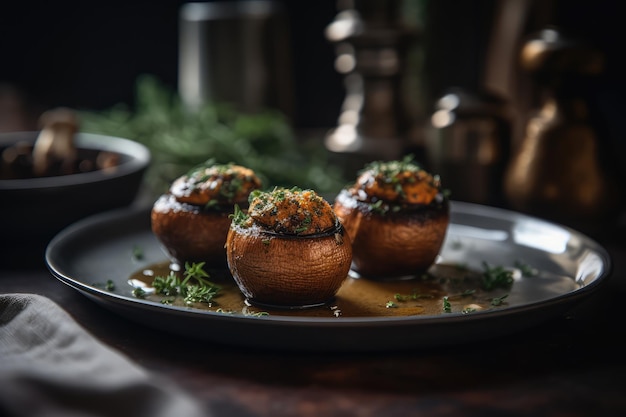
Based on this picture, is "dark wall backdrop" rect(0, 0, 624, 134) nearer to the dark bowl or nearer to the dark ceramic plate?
the dark bowl

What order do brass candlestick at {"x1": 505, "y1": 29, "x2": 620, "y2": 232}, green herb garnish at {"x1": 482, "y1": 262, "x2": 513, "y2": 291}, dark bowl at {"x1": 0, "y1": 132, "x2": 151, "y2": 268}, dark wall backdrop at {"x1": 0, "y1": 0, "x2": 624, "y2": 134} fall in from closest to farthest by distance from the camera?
green herb garnish at {"x1": 482, "y1": 262, "x2": 513, "y2": 291} < dark bowl at {"x1": 0, "y1": 132, "x2": 151, "y2": 268} < brass candlestick at {"x1": 505, "y1": 29, "x2": 620, "y2": 232} < dark wall backdrop at {"x1": 0, "y1": 0, "x2": 624, "y2": 134}

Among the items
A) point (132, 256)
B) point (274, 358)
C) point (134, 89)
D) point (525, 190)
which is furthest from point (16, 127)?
point (274, 358)

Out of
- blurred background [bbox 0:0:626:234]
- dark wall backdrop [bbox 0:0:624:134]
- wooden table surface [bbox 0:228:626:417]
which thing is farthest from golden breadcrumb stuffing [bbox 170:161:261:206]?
dark wall backdrop [bbox 0:0:624:134]

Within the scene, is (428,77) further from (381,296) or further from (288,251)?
(288,251)

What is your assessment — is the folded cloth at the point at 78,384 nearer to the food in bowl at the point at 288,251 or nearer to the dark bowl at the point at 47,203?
the food in bowl at the point at 288,251

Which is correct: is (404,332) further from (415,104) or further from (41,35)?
(41,35)

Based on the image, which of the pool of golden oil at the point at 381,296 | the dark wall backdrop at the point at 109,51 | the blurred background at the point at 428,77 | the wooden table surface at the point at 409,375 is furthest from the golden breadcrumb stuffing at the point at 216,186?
the dark wall backdrop at the point at 109,51

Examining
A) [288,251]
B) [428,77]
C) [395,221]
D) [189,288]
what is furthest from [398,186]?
[428,77]
